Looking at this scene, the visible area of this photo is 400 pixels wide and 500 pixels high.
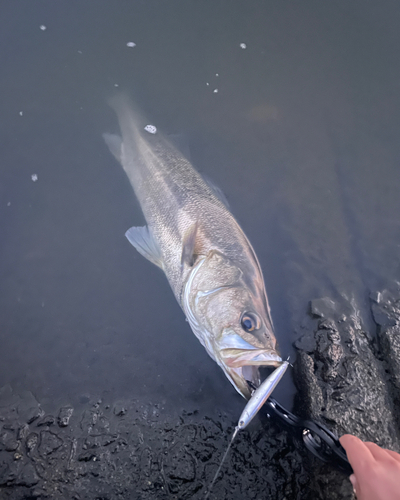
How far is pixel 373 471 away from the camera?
4.52 feet

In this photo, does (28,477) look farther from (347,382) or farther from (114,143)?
(114,143)

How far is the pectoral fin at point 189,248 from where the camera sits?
2.43 meters

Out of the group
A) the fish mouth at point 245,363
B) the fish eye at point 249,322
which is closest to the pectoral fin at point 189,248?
the fish eye at point 249,322

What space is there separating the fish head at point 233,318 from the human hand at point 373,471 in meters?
0.53

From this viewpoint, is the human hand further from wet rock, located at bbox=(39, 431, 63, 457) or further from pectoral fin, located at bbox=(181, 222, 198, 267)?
wet rock, located at bbox=(39, 431, 63, 457)

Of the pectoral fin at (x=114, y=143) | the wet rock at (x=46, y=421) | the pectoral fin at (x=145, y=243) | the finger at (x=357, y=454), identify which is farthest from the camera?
the pectoral fin at (x=114, y=143)

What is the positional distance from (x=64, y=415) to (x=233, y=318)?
1379 millimetres

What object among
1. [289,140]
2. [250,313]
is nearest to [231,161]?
[289,140]

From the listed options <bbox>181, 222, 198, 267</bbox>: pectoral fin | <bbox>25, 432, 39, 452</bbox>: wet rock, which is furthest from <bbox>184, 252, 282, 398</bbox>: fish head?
<bbox>25, 432, 39, 452</bbox>: wet rock

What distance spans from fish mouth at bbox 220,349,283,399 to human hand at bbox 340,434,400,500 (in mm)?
524

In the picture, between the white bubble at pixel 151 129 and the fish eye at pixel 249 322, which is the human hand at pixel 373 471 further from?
the white bubble at pixel 151 129

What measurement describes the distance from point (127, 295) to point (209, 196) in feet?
3.76

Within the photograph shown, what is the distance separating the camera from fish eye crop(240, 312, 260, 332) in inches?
76.5

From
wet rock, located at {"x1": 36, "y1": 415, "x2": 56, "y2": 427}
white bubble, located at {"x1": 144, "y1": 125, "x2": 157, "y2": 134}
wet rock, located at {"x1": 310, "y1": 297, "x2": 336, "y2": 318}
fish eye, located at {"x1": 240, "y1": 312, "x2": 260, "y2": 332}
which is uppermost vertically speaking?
white bubble, located at {"x1": 144, "y1": 125, "x2": 157, "y2": 134}
